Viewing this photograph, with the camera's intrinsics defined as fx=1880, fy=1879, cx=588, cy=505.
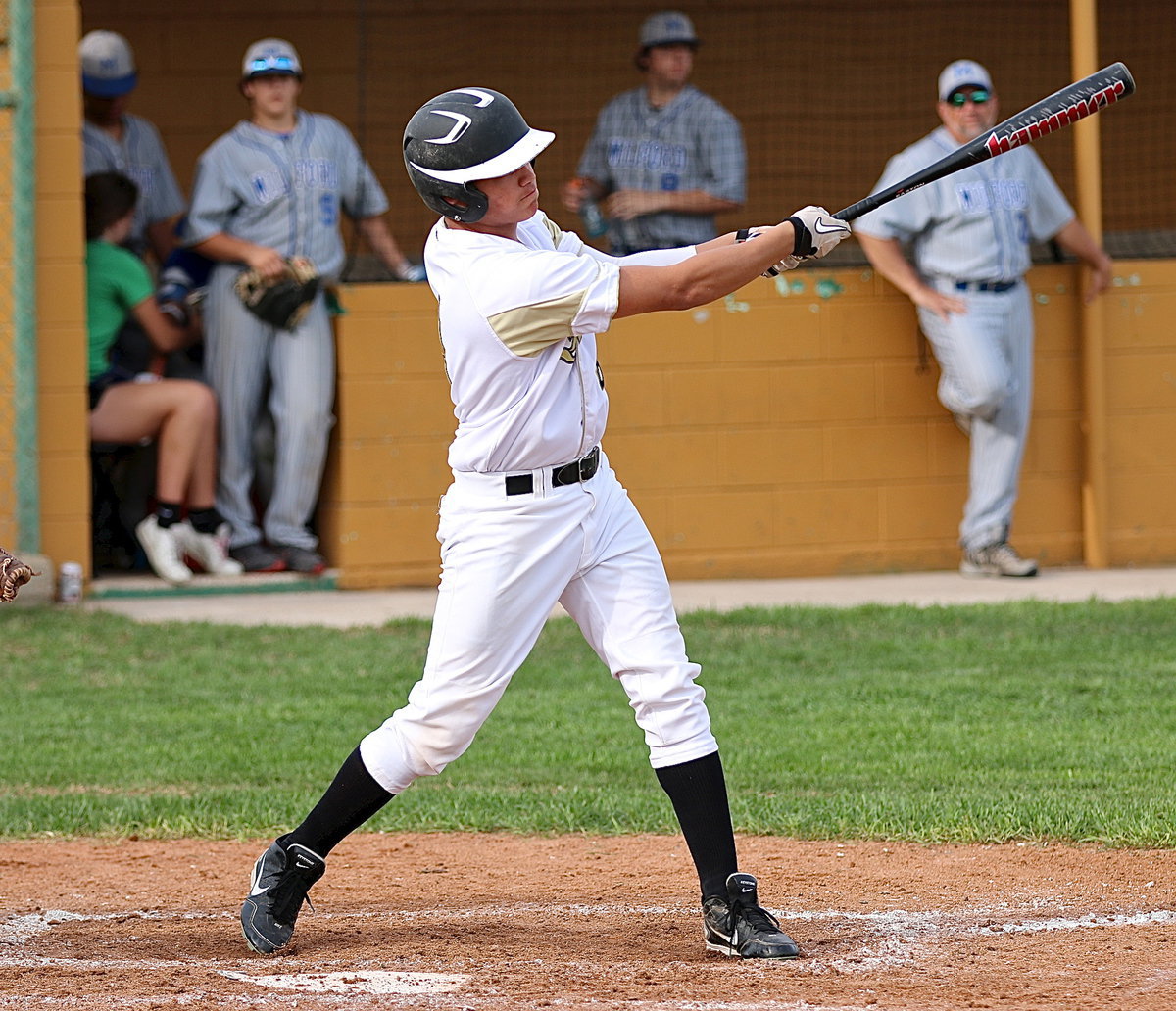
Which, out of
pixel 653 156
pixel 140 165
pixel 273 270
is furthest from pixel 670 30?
pixel 140 165

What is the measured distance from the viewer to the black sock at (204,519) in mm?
9023

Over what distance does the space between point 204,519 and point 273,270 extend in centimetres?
125

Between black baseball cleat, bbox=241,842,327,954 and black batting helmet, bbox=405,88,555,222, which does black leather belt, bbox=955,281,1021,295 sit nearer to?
black batting helmet, bbox=405,88,555,222

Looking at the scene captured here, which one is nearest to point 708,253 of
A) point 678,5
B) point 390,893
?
point 390,893

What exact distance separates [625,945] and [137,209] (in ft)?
20.7

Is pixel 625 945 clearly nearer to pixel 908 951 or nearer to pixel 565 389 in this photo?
pixel 908 951

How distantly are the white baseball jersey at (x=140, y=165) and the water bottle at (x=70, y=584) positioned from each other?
1.77 metres

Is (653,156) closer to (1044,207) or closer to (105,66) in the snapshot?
(1044,207)

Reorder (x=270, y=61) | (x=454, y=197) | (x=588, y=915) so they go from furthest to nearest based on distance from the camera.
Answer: (x=270, y=61) → (x=588, y=915) → (x=454, y=197)

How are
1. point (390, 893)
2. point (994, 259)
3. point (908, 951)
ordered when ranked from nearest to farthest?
point (908, 951), point (390, 893), point (994, 259)

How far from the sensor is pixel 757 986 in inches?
142

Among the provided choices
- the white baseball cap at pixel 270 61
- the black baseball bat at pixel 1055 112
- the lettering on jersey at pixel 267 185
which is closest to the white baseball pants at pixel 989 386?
the lettering on jersey at pixel 267 185

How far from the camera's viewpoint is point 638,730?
6.34 m

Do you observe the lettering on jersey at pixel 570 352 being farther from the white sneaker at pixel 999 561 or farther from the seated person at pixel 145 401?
the white sneaker at pixel 999 561
